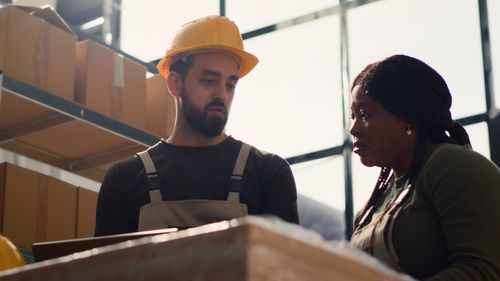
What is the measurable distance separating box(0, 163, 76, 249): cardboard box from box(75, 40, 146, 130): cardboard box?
41 cm

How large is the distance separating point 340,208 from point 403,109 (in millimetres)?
4158

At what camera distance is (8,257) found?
114 centimetres

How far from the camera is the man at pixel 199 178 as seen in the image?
2.29m

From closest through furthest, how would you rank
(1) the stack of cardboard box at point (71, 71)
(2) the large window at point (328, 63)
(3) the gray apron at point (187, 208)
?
(3) the gray apron at point (187, 208)
(1) the stack of cardboard box at point (71, 71)
(2) the large window at point (328, 63)

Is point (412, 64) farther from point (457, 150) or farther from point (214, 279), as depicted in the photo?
point (214, 279)

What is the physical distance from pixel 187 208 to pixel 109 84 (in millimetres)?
2098

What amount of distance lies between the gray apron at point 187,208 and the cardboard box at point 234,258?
161cm

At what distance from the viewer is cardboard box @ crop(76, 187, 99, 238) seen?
4.11 metres

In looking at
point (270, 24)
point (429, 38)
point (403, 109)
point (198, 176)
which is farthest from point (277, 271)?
point (270, 24)

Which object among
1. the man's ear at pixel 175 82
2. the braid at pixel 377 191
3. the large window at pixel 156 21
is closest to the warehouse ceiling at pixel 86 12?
the large window at pixel 156 21

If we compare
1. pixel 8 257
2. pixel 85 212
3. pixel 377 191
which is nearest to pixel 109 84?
pixel 85 212

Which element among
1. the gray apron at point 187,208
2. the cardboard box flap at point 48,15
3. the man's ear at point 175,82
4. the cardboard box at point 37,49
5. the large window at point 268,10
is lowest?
the gray apron at point 187,208

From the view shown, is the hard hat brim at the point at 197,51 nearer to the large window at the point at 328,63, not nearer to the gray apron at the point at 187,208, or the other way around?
the gray apron at the point at 187,208

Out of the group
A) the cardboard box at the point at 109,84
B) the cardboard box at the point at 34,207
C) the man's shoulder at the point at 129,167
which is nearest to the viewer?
the man's shoulder at the point at 129,167
